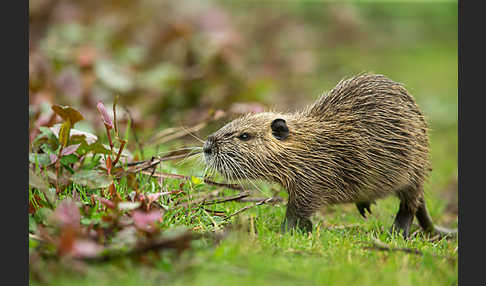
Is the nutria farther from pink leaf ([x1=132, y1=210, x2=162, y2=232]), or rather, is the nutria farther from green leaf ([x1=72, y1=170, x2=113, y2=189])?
pink leaf ([x1=132, y1=210, x2=162, y2=232])

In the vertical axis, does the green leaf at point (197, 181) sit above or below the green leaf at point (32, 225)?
above

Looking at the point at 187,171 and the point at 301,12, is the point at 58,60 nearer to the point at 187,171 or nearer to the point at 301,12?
the point at 187,171

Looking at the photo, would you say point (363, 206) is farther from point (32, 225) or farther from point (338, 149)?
point (32, 225)

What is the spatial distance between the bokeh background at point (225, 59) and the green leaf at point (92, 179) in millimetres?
956

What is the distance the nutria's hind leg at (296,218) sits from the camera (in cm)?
393

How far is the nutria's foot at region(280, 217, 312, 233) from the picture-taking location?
3.89 meters

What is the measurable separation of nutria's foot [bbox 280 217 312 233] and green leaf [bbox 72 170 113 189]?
1285mm

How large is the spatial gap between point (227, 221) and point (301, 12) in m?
12.4

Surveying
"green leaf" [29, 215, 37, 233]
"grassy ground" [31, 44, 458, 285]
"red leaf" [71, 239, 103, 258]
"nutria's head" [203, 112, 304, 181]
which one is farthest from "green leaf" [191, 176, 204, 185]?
"red leaf" [71, 239, 103, 258]

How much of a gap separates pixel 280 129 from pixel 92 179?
4.88 ft

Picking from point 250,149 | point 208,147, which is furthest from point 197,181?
point 250,149

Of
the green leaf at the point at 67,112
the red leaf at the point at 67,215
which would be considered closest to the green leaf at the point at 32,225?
the red leaf at the point at 67,215

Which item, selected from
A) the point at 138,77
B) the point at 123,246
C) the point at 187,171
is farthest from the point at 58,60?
the point at 123,246

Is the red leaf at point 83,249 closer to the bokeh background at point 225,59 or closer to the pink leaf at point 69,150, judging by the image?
the pink leaf at point 69,150
